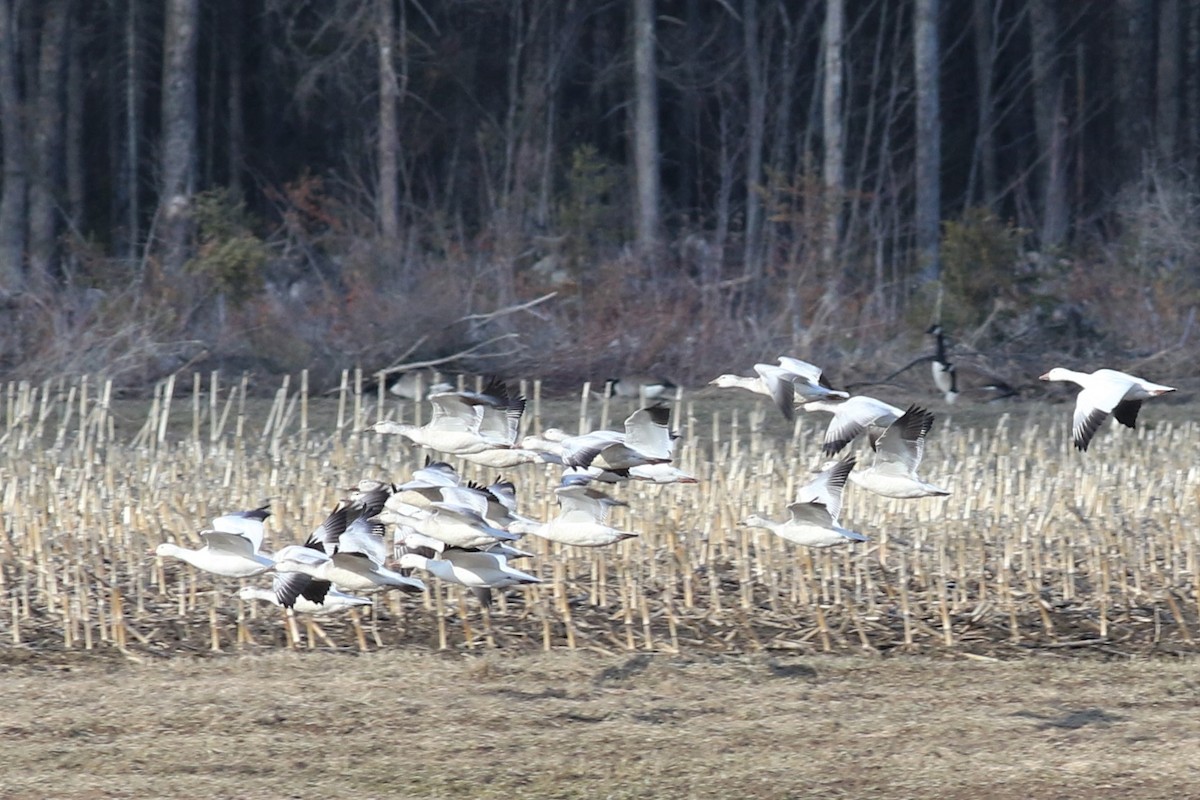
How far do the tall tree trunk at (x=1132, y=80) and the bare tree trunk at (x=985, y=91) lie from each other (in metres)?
2.14

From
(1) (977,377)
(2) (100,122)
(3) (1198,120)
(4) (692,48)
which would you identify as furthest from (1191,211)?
(2) (100,122)

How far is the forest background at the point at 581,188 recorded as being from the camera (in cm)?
1709

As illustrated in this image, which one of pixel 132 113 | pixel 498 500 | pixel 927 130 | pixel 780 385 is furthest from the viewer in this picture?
pixel 132 113

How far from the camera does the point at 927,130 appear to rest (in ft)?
74.2

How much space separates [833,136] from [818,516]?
1442 centimetres

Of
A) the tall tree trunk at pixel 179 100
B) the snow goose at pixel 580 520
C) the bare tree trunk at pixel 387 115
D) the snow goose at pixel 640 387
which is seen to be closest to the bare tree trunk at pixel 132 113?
the bare tree trunk at pixel 387 115

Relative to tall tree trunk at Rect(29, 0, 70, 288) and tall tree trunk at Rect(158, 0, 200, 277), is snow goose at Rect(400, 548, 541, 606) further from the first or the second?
tall tree trunk at Rect(29, 0, 70, 288)

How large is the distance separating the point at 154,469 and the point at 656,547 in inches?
115

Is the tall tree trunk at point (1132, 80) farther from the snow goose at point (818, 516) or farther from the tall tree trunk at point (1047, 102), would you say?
the snow goose at point (818, 516)

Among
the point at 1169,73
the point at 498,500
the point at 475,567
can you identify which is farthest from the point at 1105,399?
the point at 1169,73

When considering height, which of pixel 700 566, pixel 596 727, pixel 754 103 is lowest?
pixel 596 727

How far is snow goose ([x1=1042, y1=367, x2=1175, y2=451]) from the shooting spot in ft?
23.9

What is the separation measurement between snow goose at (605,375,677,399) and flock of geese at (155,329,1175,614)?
613 cm

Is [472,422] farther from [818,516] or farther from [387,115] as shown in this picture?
[387,115]
